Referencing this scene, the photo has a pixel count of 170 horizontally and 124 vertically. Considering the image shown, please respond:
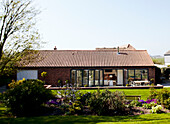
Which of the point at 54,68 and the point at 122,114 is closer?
the point at 122,114

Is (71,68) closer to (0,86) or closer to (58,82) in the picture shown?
(58,82)

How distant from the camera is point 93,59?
2595 cm

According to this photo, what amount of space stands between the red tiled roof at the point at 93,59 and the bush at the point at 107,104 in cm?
1372

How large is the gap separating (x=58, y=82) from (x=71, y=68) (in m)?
2.40

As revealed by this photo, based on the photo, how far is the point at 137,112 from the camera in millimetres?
10812

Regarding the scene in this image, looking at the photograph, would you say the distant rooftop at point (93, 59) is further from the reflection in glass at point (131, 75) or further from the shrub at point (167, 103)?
the shrub at point (167, 103)

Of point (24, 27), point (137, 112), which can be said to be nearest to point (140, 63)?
point (137, 112)

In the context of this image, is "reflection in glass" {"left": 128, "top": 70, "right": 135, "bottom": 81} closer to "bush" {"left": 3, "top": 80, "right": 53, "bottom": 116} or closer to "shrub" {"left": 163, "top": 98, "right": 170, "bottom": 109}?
"shrub" {"left": 163, "top": 98, "right": 170, "bottom": 109}

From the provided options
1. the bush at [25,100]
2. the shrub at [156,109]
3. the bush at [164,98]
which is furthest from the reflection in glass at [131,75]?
the bush at [25,100]

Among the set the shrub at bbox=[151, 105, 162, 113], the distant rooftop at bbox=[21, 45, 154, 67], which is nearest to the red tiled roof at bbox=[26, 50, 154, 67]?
the distant rooftop at bbox=[21, 45, 154, 67]

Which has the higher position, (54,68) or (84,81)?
(54,68)

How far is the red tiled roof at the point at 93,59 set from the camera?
2469cm

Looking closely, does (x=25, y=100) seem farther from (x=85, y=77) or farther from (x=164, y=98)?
(x=85, y=77)

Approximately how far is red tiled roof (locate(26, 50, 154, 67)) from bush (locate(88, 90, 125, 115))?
13719 millimetres
